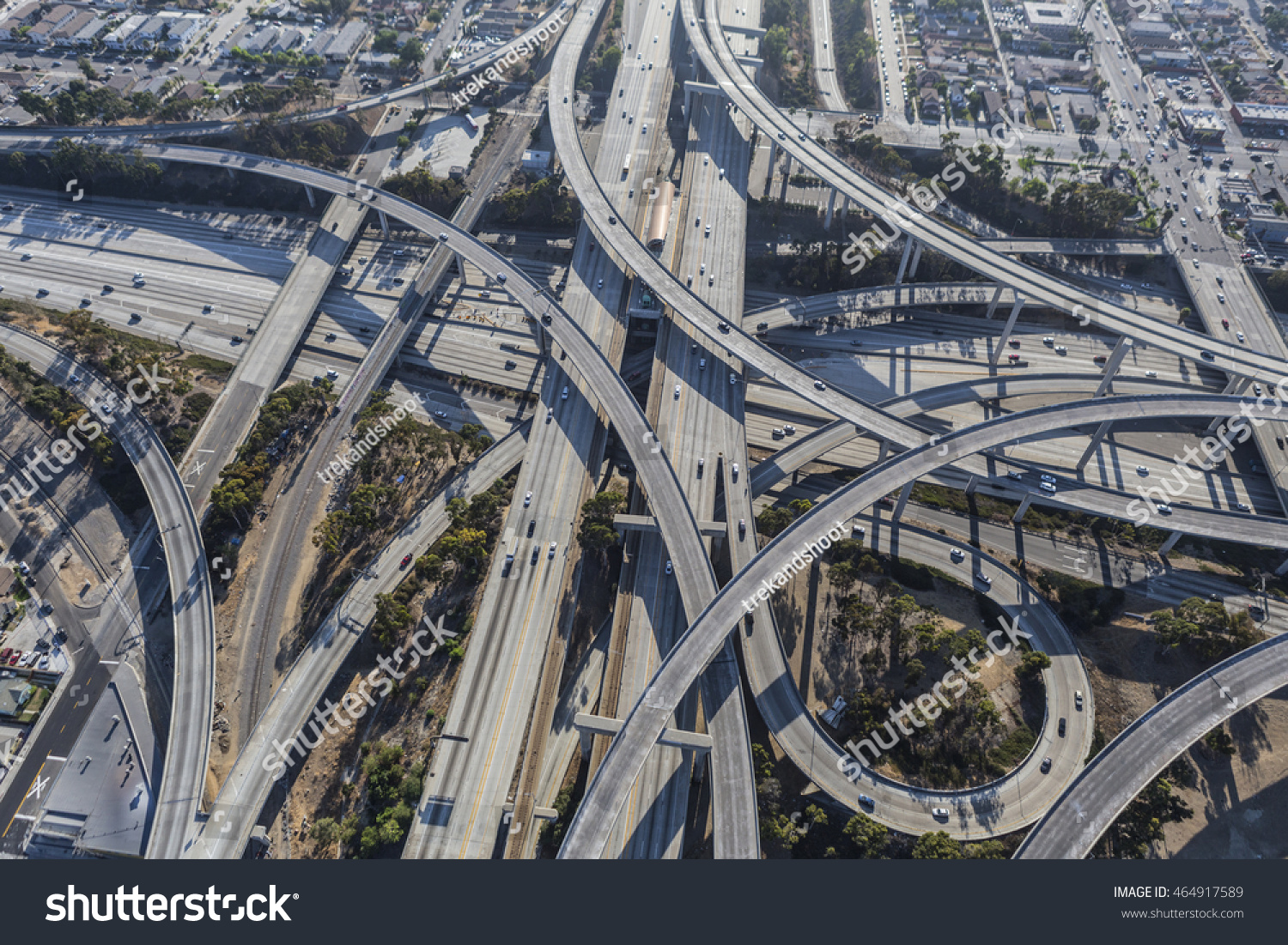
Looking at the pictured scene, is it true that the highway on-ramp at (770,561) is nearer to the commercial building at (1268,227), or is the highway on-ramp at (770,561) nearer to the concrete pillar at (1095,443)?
the concrete pillar at (1095,443)

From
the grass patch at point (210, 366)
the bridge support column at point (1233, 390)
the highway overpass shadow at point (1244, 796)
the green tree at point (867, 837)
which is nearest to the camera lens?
the green tree at point (867, 837)

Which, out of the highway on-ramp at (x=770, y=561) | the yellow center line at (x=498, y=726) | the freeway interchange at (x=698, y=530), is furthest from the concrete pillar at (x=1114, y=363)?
the yellow center line at (x=498, y=726)

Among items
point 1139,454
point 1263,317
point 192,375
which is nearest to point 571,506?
point 192,375

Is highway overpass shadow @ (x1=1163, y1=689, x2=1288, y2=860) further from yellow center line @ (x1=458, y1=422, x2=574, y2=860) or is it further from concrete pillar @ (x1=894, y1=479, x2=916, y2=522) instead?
yellow center line @ (x1=458, y1=422, x2=574, y2=860)

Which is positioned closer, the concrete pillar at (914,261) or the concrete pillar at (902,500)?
the concrete pillar at (902,500)

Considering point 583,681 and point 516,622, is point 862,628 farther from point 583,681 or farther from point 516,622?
point 516,622

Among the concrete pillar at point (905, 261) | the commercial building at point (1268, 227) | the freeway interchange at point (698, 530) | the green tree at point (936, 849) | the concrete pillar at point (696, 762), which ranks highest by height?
the commercial building at point (1268, 227)

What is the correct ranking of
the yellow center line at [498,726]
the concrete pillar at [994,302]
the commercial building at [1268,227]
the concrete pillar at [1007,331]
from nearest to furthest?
the yellow center line at [498,726]
the concrete pillar at [1007,331]
the concrete pillar at [994,302]
the commercial building at [1268,227]
